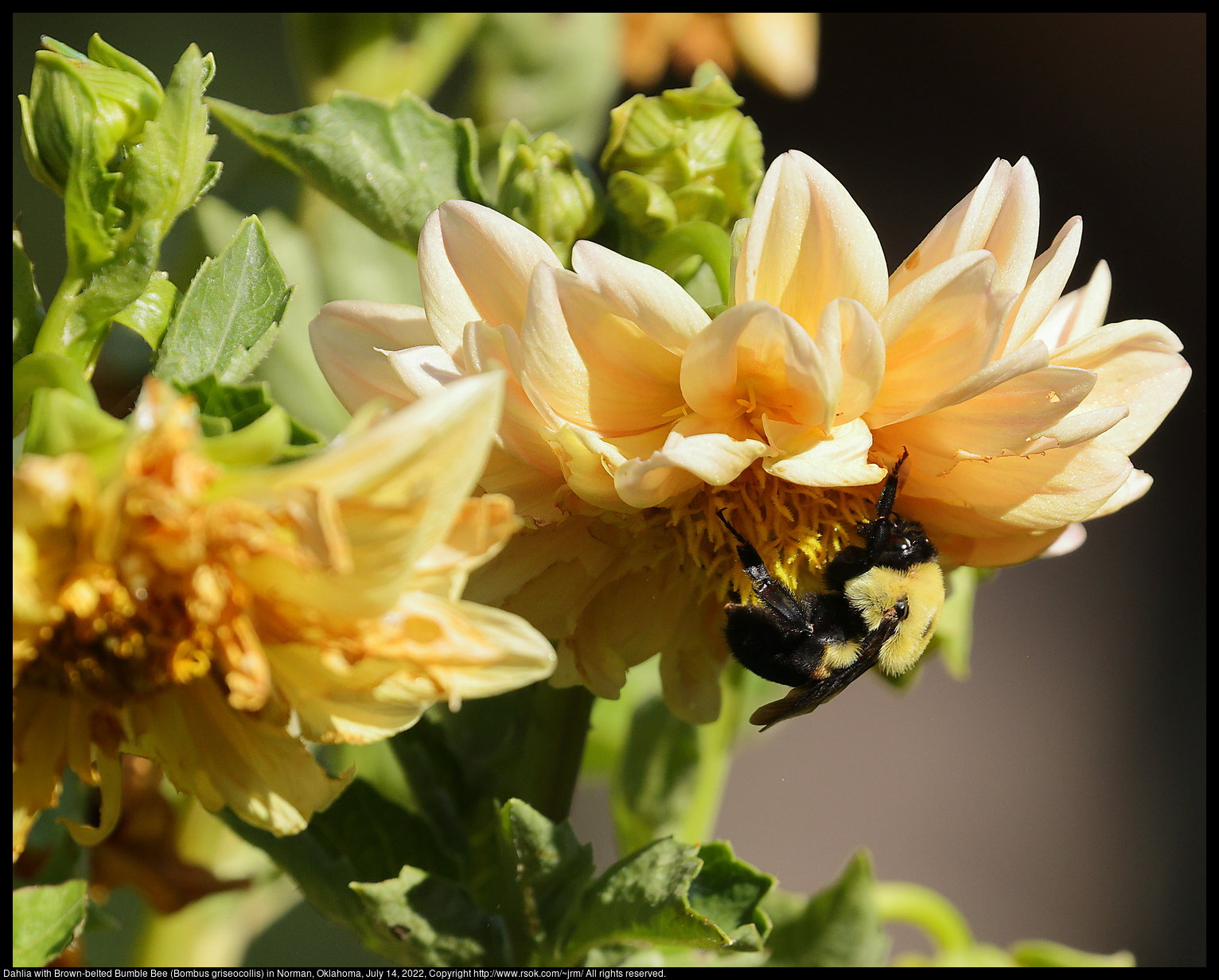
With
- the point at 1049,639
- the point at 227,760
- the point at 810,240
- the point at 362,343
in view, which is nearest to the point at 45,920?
the point at 227,760

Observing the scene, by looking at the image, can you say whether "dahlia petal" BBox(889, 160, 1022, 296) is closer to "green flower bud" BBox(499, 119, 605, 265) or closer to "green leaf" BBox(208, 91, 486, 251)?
"green flower bud" BBox(499, 119, 605, 265)

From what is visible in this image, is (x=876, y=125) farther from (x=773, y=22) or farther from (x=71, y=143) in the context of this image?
(x=71, y=143)

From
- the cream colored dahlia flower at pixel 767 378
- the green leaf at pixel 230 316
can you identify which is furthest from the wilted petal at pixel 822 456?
the green leaf at pixel 230 316

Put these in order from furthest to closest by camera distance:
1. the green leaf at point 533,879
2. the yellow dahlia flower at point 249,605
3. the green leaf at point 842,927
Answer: the green leaf at point 842,927 → the green leaf at point 533,879 → the yellow dahlia flower at point 249,605

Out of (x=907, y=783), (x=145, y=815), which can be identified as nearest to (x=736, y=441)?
(x=145, y=815)

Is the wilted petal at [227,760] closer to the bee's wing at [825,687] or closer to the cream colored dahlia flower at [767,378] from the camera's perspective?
A: the cream colored dahlia flower at [767,378]

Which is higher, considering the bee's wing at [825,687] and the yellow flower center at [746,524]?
the yellow flower center at [746,524]
